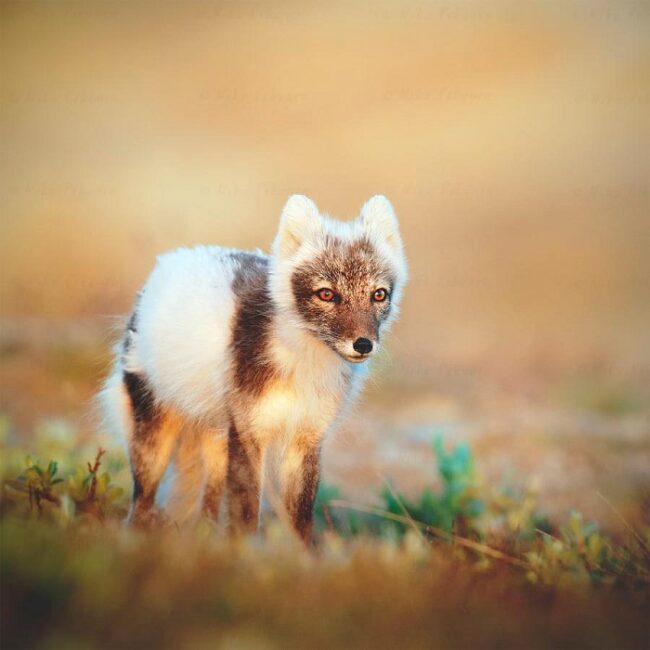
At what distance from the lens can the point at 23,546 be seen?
3.16 meters

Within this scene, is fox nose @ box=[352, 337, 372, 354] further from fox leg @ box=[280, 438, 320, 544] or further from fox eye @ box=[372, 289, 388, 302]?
fox leg @ box=[280, 438, 320, 544]

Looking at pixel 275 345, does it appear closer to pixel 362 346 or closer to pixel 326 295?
pixel 326 295

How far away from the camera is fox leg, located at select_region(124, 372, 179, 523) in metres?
6.05

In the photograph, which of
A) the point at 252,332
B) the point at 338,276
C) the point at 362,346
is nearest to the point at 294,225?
the point at 338,276

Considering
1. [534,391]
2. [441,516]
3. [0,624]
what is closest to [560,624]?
[0,624]

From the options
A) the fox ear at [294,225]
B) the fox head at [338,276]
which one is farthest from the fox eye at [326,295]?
the fox ear at [294,225]

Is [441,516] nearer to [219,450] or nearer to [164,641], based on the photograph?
[219,450]

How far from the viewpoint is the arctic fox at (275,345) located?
5.28 metres

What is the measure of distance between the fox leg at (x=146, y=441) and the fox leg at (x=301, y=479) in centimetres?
106

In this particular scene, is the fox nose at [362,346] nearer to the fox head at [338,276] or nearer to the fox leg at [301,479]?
the fox head at [338,276]

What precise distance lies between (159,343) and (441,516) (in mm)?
2602

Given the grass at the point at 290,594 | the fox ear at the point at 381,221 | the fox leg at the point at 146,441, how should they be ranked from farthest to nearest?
the fox leg at the point at 146,441 → the fox ear at the point at 381,221 → the grass at the point at 290,594

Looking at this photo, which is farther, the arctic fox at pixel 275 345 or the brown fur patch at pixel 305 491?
the brown fur patch at pixel 305 491

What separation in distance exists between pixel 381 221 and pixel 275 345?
111 cm
